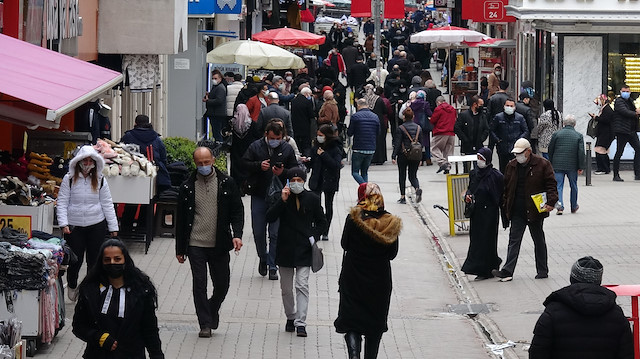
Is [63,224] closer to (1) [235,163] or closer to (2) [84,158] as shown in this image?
(2) [84,158]

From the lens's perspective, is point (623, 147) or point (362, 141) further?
point (623, 147)

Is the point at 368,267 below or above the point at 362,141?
below

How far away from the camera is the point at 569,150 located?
20.0 m

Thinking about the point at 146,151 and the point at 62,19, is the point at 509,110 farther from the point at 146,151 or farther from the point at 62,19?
the point at 62,19

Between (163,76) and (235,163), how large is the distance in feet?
21.9

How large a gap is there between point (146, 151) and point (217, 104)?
31.8 feet

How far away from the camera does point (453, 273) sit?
53.3 ft

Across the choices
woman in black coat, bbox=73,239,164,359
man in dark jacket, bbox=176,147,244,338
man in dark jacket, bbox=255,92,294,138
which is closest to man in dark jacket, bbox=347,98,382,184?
man in dark jacket, bbox=255,92,294,138

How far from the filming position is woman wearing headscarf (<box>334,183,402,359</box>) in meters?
10.2

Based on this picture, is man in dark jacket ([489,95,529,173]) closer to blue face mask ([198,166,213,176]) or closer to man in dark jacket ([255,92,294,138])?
man in dark jacket ([255,92,294,138])

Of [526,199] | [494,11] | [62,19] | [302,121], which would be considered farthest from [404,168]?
[494,11]

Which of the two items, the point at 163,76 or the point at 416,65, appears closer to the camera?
the point at 163,76

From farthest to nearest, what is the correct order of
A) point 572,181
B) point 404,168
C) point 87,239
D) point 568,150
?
1. point 404,168
2. point 572,181
3. point 568,150
4. point 87,239

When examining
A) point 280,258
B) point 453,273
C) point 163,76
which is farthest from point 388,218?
point 163,76
